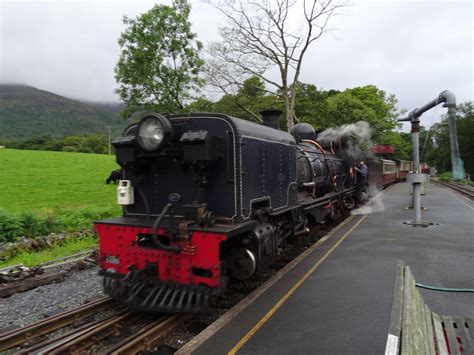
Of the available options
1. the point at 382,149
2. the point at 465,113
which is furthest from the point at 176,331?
the point at 465,113

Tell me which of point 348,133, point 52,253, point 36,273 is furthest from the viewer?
point 348,133

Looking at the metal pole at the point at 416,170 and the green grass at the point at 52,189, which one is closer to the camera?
the metal pole at the point at 416,170

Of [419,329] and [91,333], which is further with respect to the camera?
[91,333]

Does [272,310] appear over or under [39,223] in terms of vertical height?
under

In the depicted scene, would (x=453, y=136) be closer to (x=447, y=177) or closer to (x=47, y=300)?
(x=47, y=300)

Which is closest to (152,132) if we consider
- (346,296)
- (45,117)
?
(346,296)

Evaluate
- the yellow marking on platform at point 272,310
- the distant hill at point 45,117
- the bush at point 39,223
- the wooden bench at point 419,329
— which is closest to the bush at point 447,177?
the yellow marking on platform at point 272,310

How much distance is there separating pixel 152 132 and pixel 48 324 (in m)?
2.76

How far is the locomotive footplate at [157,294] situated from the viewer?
444 cm

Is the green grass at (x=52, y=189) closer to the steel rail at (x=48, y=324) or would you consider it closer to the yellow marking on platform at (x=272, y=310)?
the steel rail at (x=48, y=324)

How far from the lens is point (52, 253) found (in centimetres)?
878

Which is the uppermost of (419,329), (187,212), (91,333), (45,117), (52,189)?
(45,117)

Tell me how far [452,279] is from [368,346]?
3.25m

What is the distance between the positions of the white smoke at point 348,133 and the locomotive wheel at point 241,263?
28.8 ft
